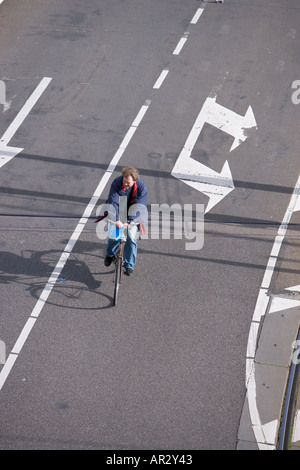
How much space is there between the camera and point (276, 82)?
1535 centimetres

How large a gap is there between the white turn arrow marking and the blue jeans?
2275 mm

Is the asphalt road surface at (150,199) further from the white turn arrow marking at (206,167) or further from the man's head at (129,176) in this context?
the man's head at (129,176)

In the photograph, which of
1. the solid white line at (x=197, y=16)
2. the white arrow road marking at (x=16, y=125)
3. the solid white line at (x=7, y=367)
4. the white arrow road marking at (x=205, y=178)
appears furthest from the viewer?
the solid white line at (x=197, y=16)

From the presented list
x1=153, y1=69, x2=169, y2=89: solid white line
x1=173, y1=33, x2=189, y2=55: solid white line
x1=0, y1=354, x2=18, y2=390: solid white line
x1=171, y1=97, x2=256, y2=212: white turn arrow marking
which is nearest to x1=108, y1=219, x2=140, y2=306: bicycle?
x1=0, y1=354, x2=18, y2=390: solid white line

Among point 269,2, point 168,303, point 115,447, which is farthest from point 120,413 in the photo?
point 269,2

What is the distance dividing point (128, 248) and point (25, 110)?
537 cm

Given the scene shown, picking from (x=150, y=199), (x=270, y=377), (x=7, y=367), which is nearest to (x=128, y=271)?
(x=150, y=199)

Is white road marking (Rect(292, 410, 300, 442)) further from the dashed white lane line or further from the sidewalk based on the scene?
the dashed white lane line

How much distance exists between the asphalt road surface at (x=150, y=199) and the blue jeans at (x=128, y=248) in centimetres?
49

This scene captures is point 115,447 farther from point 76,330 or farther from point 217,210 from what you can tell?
point 217,210

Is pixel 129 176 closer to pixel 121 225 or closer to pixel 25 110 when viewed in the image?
pixel 121 225

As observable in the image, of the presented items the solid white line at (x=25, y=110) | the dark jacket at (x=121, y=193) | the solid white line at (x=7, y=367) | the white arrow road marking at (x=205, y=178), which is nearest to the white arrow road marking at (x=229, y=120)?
the white arrow road marking at (x=205, y=178)

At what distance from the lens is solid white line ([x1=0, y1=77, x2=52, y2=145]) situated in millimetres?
13461

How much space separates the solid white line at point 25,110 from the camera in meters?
13.5
